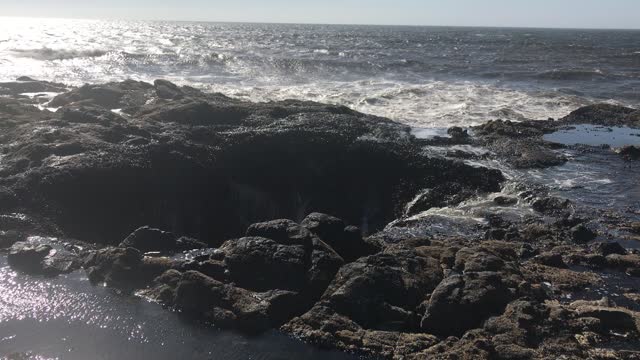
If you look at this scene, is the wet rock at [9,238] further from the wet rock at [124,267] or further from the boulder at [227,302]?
the boulder at [227,302]

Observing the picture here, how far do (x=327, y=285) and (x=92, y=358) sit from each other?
574cm

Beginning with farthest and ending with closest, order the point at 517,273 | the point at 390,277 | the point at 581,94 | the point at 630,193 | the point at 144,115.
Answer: the point at 581,94 < the point at 144,115 < the point at 630,193 < the point at 517,273 < the point at 390,277

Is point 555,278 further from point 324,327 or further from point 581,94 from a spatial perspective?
point 581,94

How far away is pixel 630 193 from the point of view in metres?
22.7

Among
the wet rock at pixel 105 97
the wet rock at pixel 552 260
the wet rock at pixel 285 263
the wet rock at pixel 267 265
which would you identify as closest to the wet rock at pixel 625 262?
the wet rock at pixel 552 260

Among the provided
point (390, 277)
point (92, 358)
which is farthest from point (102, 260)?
point (390, 277)

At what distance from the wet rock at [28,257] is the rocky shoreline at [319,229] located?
0.19 feet

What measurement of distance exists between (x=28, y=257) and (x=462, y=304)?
11974 mm

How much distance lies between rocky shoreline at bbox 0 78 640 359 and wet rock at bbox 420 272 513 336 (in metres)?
0.05

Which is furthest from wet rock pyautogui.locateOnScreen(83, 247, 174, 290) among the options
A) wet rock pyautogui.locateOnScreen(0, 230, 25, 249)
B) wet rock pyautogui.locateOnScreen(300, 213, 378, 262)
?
wet rock pyautogui.locateOnScreen(300, 213, 378, 262)

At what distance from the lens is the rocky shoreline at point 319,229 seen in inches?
492

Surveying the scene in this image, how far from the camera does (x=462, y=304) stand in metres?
12.6

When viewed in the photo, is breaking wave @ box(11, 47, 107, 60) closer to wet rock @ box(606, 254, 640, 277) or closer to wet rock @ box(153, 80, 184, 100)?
wet rock @ box(153, 80, 184, 100)

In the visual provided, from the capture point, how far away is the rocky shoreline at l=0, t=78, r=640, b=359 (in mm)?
12500
